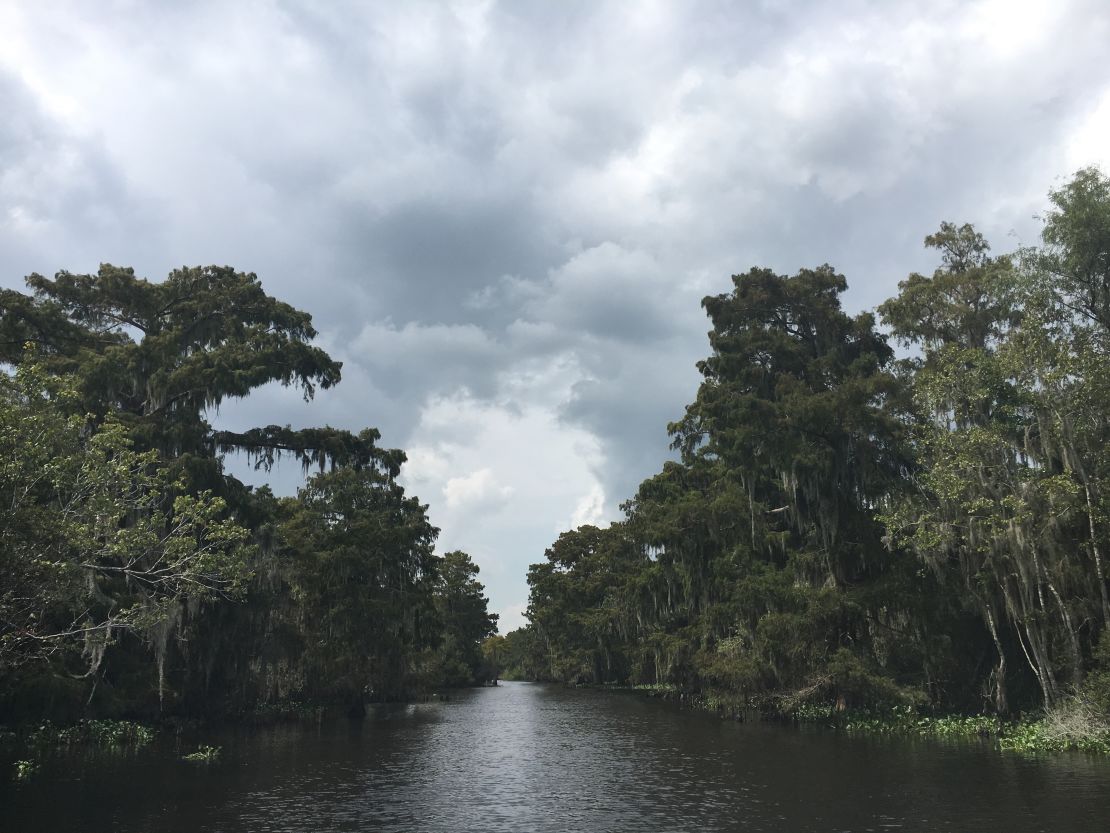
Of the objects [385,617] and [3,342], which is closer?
[3,342]

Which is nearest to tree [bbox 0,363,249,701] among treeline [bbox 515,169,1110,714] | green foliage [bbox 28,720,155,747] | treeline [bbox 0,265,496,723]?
treeline [bbox 0,265,496,723]

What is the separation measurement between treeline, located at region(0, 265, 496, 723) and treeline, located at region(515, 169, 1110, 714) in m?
17.8

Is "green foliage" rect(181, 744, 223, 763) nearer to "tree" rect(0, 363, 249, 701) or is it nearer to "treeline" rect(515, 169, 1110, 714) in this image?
"tree" rect(0, 363, 249, 701)

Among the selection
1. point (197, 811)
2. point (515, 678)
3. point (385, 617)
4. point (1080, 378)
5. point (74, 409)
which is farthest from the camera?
point (515, 678)

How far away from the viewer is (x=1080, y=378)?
24.9 m

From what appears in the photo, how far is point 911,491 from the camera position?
3259 cm

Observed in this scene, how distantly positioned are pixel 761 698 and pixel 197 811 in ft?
85.9

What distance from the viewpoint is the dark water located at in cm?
1566

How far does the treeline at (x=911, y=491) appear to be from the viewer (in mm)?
25109

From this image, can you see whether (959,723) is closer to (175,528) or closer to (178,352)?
(175,528)

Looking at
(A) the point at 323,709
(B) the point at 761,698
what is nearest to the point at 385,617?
(A) the point at 323,709

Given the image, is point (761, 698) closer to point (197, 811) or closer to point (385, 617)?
point (385, 617)

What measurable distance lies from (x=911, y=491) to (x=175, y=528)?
1104 inches

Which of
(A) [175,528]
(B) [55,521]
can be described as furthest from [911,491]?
(B) [55,521]
